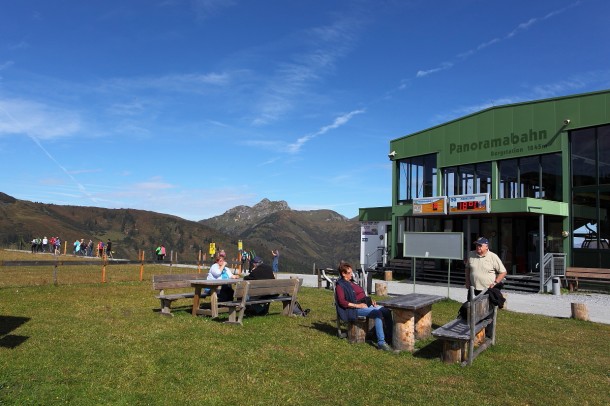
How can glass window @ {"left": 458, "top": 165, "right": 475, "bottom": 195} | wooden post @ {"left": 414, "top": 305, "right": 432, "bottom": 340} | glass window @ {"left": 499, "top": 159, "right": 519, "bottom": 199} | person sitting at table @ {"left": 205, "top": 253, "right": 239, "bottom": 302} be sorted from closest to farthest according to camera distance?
wooden post @ {"left": 414, "top": 305, "right": 432, "bottom": 340} < person sitting at table @ {"left": 205, "top": 253, "right": 239, "bottom": 302} < glass window @ {"left": 499, "top": 159, "right": 519, "bottom": 199} < glass window @ {"left": 458, "top": 165, "right": 475, "bottom": 195}

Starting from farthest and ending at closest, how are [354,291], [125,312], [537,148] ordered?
[537,148] < [125,312] < [354,291]

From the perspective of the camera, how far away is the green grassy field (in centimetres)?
527

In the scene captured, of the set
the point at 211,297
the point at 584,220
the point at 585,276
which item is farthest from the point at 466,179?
the point at 211,297

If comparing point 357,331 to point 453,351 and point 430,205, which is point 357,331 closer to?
point 453,351

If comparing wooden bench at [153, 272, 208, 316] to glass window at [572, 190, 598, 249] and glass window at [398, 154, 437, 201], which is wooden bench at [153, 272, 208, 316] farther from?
glass window at [398, 154, 437, 201]

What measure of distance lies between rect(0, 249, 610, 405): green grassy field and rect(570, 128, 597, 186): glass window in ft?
48.6

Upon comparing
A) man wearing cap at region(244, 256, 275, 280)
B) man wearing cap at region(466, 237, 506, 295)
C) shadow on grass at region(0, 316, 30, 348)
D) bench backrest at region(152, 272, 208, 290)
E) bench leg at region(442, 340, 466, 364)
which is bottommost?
shadow on grass at region(0, 316, 30, 348)

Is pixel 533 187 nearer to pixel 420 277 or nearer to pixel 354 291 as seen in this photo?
pixel 420 277

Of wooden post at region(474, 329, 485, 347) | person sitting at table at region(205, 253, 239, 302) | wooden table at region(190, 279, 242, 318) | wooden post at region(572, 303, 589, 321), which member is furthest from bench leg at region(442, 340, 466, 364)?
wooden post at region(572, 303, 589, 321)

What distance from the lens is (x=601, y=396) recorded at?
5738mm

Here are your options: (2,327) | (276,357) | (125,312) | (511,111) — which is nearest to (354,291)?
(276,357)

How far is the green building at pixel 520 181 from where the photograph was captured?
22281mm

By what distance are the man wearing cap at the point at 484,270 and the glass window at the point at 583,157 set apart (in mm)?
17569

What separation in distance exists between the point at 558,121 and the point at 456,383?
2120 centimetres
